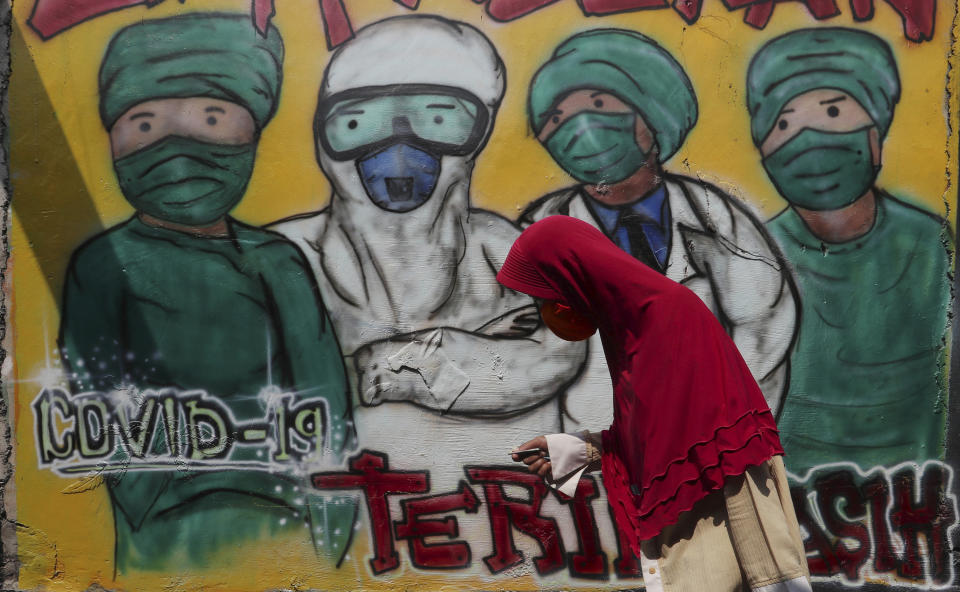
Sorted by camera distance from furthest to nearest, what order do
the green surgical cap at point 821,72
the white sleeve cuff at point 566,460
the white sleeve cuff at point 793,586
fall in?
the green surgical cap at point 821,72
the white sleeve cuff at point 566,460
the white sleeve cuff at point 793,586

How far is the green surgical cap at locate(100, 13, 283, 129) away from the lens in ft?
12.0

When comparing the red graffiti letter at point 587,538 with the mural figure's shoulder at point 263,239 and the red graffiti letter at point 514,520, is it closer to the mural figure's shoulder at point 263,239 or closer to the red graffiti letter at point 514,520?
the red graffiti letter at point 514,520

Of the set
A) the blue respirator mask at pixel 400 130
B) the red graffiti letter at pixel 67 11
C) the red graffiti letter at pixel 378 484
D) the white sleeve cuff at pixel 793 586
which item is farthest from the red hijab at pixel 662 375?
the red graffiti letter at pixel 67 11

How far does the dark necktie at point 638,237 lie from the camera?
11.9ft

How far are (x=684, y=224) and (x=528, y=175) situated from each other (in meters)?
0.75

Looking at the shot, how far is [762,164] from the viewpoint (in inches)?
142

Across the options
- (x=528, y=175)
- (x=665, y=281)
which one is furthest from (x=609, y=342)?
(x=528, y=175)

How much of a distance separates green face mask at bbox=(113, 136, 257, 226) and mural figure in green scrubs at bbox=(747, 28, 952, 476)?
2394 millimetres

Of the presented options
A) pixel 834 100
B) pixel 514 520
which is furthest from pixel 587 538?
pixel 834 100

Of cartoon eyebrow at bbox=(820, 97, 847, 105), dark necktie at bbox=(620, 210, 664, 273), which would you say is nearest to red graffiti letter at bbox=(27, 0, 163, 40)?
dark necktie at bbox=(620, 210, 664, 273)

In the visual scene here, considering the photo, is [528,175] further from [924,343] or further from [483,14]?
[924,343]

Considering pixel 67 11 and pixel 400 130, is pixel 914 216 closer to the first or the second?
pixel 400 130

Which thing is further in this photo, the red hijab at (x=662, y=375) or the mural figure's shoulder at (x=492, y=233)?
the mural figure's shoulder at (x=492, y=233)

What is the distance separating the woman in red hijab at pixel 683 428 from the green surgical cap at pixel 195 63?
6.59 feet
